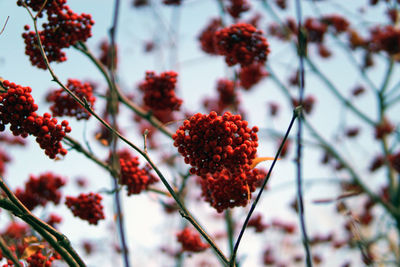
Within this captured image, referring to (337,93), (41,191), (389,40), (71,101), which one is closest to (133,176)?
(71,101)

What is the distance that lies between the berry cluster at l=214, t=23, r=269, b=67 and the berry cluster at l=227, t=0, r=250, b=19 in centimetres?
142

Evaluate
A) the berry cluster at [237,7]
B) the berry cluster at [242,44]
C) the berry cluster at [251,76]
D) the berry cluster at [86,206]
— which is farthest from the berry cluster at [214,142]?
the berry cluster at [251,76]

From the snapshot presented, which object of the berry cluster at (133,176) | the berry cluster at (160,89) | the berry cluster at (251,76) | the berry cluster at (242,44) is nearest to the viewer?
the berry cluster at (133,176)

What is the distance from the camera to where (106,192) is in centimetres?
227

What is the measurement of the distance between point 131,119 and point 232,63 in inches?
191

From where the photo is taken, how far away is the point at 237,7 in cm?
379

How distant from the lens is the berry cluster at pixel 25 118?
1383mm

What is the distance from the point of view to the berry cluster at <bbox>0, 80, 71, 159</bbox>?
138cm

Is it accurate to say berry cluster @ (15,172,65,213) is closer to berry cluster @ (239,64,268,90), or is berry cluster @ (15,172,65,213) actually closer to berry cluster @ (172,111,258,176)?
berry cluster @ (172,111,258,176)

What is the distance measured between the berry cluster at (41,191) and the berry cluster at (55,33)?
1.37 m

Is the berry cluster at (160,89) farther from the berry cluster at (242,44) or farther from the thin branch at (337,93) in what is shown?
the thin branch at (337,93)

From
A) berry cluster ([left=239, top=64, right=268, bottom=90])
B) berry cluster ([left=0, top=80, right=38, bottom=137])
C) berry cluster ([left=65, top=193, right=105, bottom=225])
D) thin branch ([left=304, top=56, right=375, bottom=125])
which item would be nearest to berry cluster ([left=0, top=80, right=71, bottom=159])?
berry cluster ([left=0, top=80, right=38, bottom=137])

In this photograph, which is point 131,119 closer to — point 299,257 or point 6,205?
point 6,205

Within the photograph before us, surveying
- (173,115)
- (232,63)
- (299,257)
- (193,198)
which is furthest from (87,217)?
(299,257)
